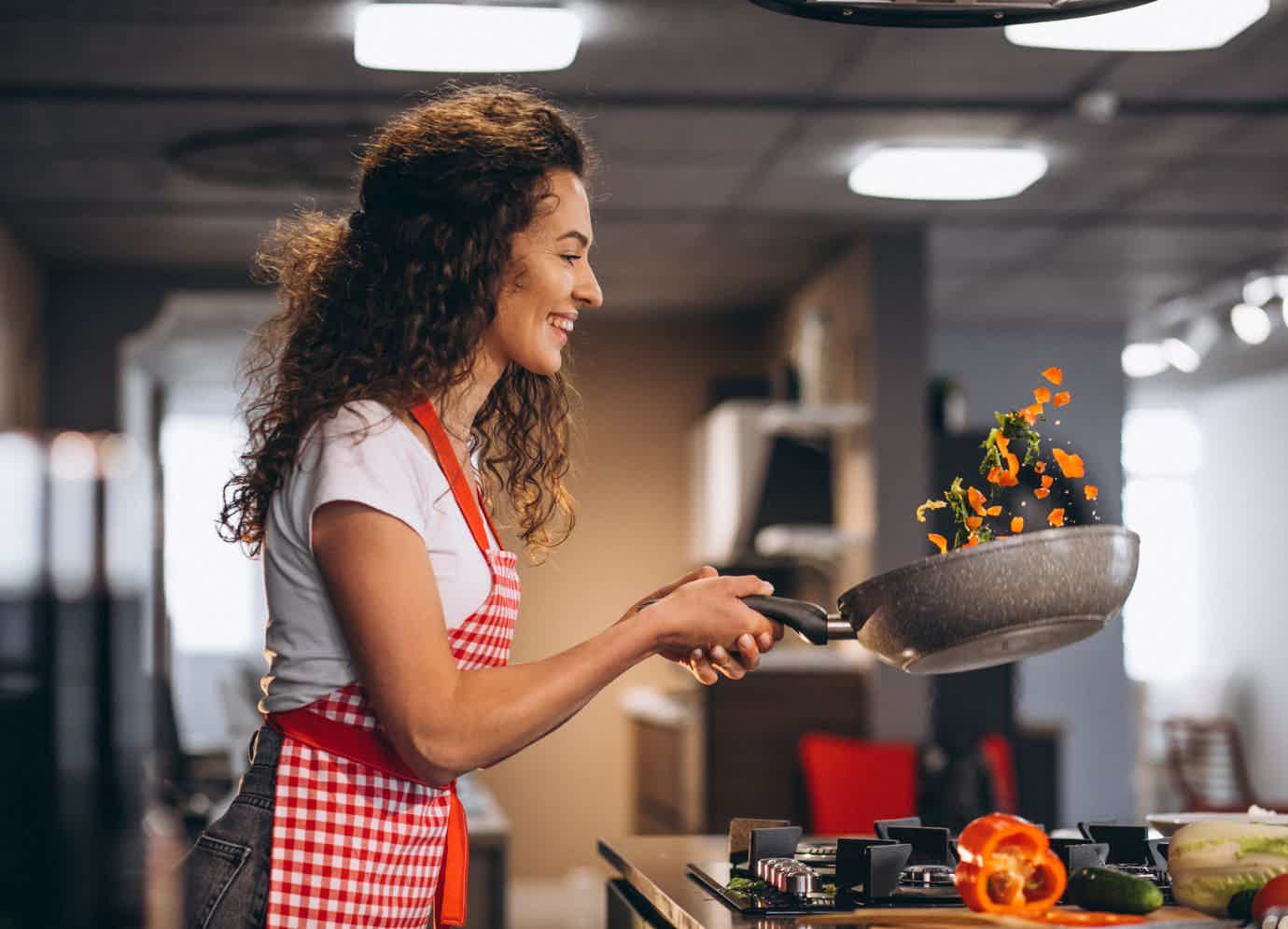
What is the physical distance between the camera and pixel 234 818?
1.43 meters

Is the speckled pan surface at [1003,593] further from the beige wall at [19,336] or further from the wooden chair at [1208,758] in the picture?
the wooden chair at [1208,758]

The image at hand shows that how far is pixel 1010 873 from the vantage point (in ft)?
4.50

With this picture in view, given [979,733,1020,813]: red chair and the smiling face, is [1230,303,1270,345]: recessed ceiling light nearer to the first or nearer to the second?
[979,733,1020,813]: red chair

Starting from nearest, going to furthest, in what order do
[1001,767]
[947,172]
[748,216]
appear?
[947,172]
[1001,767]
[748,216]

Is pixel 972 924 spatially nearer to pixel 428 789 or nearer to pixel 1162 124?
pixel 428 789

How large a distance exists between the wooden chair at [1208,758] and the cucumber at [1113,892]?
8.31m

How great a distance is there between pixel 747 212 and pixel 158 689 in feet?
13.3

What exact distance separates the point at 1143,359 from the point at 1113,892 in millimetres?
7914

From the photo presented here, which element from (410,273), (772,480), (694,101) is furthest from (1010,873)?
(772,480)

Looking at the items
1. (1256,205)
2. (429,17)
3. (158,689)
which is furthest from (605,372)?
(429,17)

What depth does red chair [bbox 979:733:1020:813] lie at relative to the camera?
217 inches

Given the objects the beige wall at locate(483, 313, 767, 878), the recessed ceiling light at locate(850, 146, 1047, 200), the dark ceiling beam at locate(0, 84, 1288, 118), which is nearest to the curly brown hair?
the dark ceiling beam at locate(0, 84, 1288, 118)

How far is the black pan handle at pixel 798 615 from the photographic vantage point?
1.46 metres

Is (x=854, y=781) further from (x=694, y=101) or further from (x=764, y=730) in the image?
(x=694, y=101)
